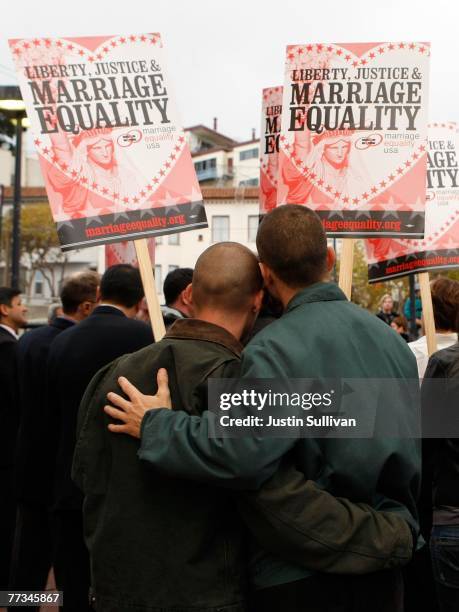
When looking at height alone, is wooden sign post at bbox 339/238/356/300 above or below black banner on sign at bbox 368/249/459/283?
above

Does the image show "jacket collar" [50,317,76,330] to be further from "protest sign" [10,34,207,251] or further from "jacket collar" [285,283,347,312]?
"jacket collar" [285,283,347,312]

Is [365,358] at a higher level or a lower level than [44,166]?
lower

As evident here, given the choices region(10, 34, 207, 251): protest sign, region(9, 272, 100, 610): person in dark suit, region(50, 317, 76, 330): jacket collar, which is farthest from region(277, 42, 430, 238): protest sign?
region(9, 272, 100, 610): person in dark suit

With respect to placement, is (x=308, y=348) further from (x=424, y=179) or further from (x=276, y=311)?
(x=424, y=179)

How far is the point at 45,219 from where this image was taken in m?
47.1

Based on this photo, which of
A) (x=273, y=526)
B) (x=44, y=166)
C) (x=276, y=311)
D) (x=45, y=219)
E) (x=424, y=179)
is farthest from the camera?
(x=45, y=219)

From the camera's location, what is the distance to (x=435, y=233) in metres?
5.84

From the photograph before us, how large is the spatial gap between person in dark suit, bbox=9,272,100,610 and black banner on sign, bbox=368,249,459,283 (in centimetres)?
230

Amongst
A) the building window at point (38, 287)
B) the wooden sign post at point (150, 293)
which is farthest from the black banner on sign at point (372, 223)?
the building window at point (38, 287)

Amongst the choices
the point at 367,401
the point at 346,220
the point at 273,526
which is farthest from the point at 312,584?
the point at 346,220

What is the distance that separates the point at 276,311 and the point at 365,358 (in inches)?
19.6

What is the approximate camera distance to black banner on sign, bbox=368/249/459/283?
5652 mm

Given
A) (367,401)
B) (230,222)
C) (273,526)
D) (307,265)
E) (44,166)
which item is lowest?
(230,222)

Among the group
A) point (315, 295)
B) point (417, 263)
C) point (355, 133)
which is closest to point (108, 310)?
point (355, 133)
